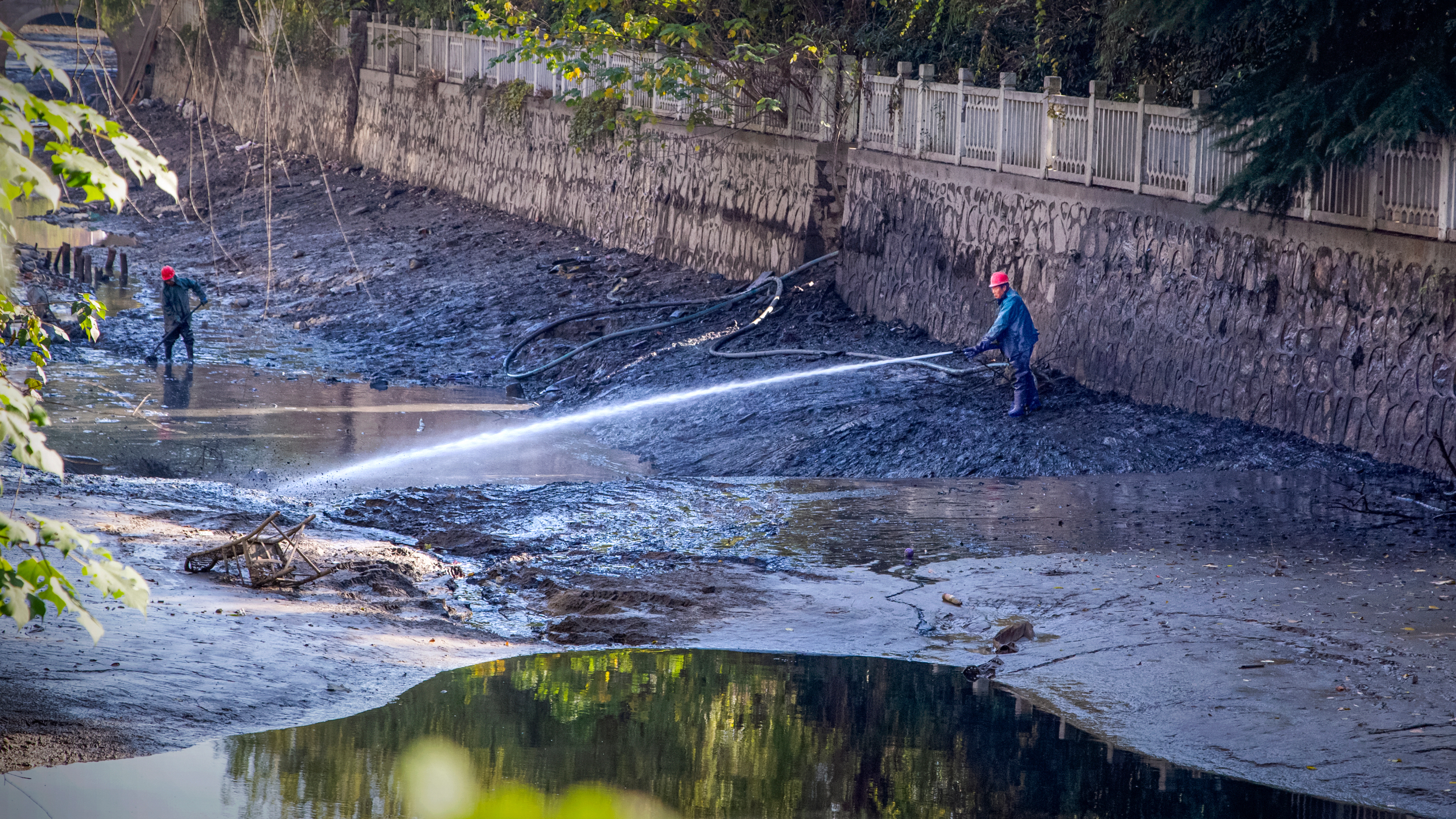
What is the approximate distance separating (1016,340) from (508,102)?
15687mm

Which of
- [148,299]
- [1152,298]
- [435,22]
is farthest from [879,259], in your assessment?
[435,22]

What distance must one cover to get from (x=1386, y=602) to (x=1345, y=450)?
3901 mm

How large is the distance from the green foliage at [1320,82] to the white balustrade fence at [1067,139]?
0.29 m

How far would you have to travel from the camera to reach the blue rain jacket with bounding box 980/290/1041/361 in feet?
44.2

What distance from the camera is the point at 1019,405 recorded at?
13633 mm

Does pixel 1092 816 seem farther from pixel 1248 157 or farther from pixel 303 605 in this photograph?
pixel 1248 157

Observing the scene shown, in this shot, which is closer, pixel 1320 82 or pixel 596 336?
pixel 1320 82

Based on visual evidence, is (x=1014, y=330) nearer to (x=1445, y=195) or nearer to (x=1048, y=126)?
(x=1048, y=126)

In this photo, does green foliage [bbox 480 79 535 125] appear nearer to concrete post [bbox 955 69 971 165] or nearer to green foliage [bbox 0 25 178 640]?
concrete post [bbox 955 69 971 165]

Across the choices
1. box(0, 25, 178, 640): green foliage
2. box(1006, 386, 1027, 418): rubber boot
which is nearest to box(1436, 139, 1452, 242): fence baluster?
box(1006, 386, 1027, 418): rubber boot

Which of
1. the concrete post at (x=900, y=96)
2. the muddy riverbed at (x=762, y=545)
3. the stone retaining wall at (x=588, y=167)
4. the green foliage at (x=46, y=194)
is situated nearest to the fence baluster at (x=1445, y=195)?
the muddy riverbed at (x=762, y=545)

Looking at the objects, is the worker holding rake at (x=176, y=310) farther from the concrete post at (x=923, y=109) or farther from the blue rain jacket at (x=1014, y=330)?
the blue rain jacket at (x=1014, y=330)

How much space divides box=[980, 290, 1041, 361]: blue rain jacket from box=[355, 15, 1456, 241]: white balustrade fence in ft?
6.30

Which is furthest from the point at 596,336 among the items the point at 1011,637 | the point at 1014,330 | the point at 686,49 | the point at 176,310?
the point at 1011,637
